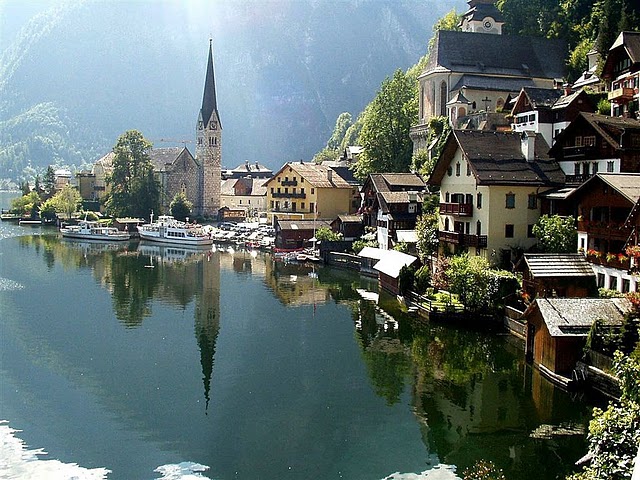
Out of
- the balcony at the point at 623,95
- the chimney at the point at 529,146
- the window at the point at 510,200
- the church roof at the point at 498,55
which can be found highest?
the church roof at the point at 498,55

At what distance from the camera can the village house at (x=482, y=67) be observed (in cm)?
6519

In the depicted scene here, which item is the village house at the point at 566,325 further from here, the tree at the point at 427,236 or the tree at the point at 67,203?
the tree at the point at 67,203

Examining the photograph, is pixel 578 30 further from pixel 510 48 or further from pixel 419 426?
pixel 419 426

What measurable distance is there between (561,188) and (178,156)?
7518 cm

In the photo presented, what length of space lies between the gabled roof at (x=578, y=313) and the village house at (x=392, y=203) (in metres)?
24.3

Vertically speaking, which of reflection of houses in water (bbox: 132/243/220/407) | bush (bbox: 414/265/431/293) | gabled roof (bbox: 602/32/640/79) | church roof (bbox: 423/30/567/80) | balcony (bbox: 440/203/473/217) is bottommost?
reflection of houses in water (bbox: 132/243/220/407)

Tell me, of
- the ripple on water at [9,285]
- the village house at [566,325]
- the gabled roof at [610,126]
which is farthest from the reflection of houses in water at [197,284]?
the gabled roof at [610,126]

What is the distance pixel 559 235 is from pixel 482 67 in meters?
36.2

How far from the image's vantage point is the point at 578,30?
67562 mm

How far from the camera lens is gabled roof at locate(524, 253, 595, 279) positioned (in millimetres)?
29641

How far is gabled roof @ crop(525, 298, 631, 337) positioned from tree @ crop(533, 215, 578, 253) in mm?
7589

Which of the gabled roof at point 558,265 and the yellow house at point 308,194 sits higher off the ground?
the yellow house at point 308,194

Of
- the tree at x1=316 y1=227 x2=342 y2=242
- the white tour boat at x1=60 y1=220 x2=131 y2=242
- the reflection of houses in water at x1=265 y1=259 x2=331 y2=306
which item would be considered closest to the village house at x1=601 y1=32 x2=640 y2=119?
the reflection of houses in water at x1=265 y1=259 x2=331 y2=306

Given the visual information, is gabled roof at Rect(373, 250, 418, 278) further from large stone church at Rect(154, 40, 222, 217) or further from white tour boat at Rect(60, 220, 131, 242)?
large stone church at Rect(154, 40, 222, 217)
